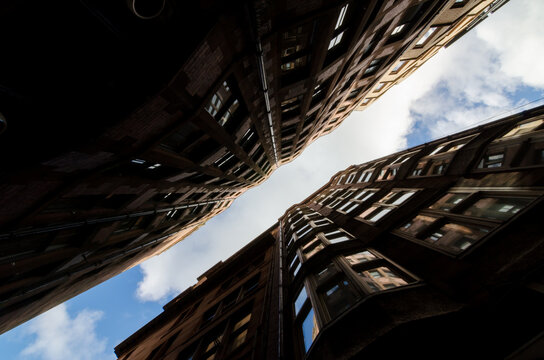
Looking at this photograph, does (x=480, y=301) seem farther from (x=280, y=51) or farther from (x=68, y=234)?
(x=68, y=234)

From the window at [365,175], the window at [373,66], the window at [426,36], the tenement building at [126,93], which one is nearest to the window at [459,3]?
the window at [426,36]

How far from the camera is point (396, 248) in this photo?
988cm

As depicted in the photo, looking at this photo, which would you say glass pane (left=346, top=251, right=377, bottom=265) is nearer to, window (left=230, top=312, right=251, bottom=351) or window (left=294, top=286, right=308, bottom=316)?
window (left=294, top=286, right=308, bottom=316)

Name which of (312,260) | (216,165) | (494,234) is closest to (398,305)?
(494,234)

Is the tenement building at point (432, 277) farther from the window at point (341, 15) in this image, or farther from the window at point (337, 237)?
the window at point (341, 15)

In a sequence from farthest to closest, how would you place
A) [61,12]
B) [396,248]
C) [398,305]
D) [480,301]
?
[396,248], [398,305], [480,301], [61,12]

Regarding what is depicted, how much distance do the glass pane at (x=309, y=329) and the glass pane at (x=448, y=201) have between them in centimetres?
791

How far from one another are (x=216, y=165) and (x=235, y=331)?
10565mm

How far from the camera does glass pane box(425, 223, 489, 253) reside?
24.4 feet

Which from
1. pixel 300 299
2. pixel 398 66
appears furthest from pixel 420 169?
pixel 398 66

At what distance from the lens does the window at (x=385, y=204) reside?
1367cm

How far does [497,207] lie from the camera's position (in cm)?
799

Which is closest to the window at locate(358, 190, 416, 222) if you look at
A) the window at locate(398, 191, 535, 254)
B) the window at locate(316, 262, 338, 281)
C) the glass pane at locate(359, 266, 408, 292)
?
the window at locate(398, 191, 535, 254)

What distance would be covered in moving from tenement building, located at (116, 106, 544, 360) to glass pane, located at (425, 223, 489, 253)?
4 centimetres
